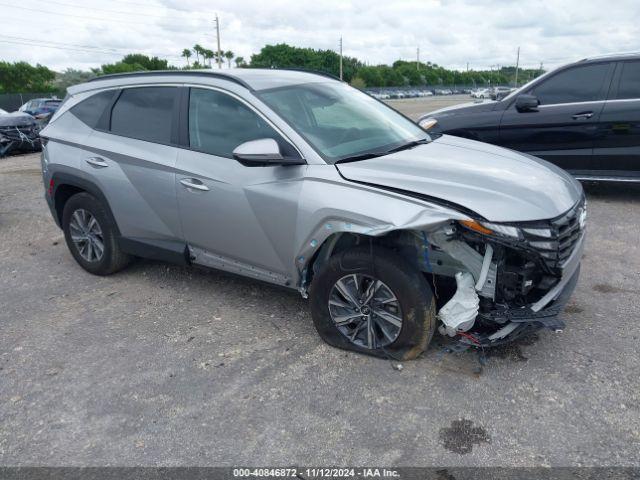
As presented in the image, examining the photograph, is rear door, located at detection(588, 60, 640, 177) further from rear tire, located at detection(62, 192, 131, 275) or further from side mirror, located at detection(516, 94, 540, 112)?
rear tire, located at detection(62, 192, 131, 275)

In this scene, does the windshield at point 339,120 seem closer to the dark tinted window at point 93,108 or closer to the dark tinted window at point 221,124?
the dark tinted window at point 221,124

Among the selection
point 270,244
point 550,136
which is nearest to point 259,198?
point 270,244

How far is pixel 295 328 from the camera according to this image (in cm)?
379

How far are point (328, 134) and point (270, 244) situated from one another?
2.80 feet

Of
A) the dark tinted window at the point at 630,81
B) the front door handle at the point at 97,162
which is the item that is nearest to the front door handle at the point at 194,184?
the front door handle at the point at 97,162

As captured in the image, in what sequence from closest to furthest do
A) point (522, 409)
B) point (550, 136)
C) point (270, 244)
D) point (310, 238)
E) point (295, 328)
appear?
point (522, 409), point (310, 238), point (270, 244), point (295, 328), point (550, 136)

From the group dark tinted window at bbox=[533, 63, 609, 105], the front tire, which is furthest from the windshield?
dark tinted window at bbox=[533, 63, 609, 105]

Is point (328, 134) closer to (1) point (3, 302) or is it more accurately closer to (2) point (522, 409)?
(2) point (522, 409)

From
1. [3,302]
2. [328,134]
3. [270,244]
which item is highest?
[328,134]

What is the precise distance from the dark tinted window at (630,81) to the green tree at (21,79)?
66742 mm

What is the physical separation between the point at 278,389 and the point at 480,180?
66.8 inches

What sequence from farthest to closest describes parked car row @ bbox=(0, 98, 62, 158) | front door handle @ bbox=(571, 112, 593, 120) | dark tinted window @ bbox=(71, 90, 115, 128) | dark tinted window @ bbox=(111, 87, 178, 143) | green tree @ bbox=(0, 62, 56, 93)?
green tree @ bbox=(0, 62, 56, 93)
parked car row @ bbox=(0, 98, 62, 158)
front door handle @ bbox=(571, 112, 593, 120)
dark tinted window @ bbox=(71, 90, 115, 128)
dark tinted window @ bbox=(111, 87, 178, 143)

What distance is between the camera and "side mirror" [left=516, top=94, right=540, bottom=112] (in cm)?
666

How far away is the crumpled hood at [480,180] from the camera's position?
115 inches
